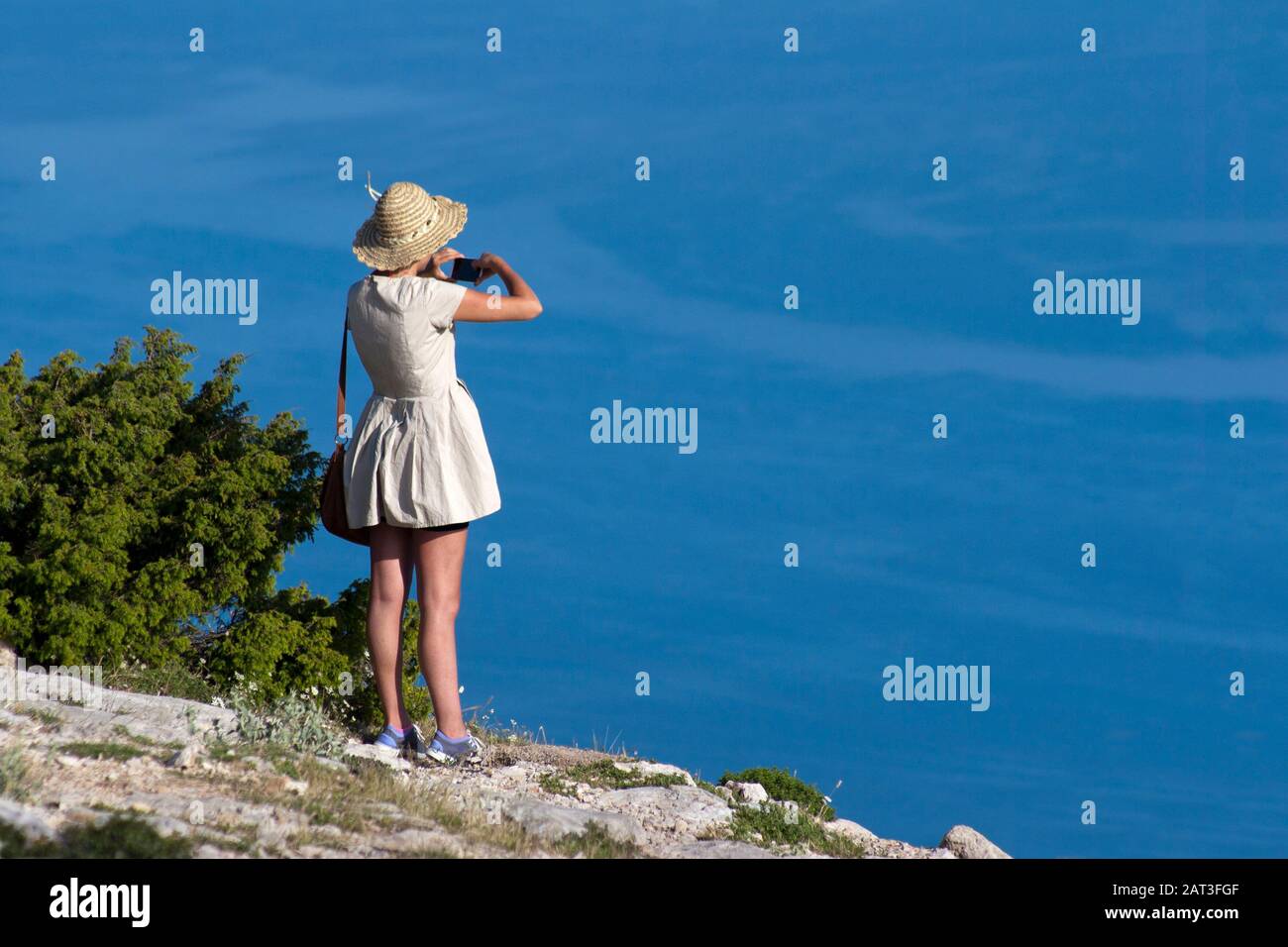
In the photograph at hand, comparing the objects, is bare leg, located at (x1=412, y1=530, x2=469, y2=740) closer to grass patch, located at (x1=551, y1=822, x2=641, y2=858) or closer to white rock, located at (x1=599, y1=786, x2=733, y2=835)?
white rock, located at (x1=599, y1=786, x2=733, y2=835)

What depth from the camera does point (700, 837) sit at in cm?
928

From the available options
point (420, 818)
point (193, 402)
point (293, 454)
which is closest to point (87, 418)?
point (193, 402)

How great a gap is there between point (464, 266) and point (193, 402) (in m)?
3.35

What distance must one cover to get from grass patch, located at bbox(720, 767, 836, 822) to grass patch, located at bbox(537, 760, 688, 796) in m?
1.01

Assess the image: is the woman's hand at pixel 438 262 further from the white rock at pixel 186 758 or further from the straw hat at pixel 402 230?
the white rock at pixel 186 758

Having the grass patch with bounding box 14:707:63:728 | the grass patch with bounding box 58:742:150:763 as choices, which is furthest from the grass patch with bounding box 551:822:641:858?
the grass patch with bounding box 14:707:63:728

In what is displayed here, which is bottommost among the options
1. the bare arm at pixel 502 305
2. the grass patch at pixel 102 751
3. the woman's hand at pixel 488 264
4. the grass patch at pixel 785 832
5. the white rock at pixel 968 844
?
the white rock at pixel 968 844

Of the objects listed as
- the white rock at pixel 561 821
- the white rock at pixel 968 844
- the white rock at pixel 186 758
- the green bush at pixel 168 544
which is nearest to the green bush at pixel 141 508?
the green bush at pixel 168 544

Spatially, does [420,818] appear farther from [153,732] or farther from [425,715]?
[425,715]

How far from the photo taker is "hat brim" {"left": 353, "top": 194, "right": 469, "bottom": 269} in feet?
32.4

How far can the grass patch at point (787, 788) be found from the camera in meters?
11.9

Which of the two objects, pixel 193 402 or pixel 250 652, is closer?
pixel 250 652

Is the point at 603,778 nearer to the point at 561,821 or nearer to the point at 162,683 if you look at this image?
the point at 561,821

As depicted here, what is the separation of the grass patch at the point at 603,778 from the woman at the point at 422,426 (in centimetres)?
79
